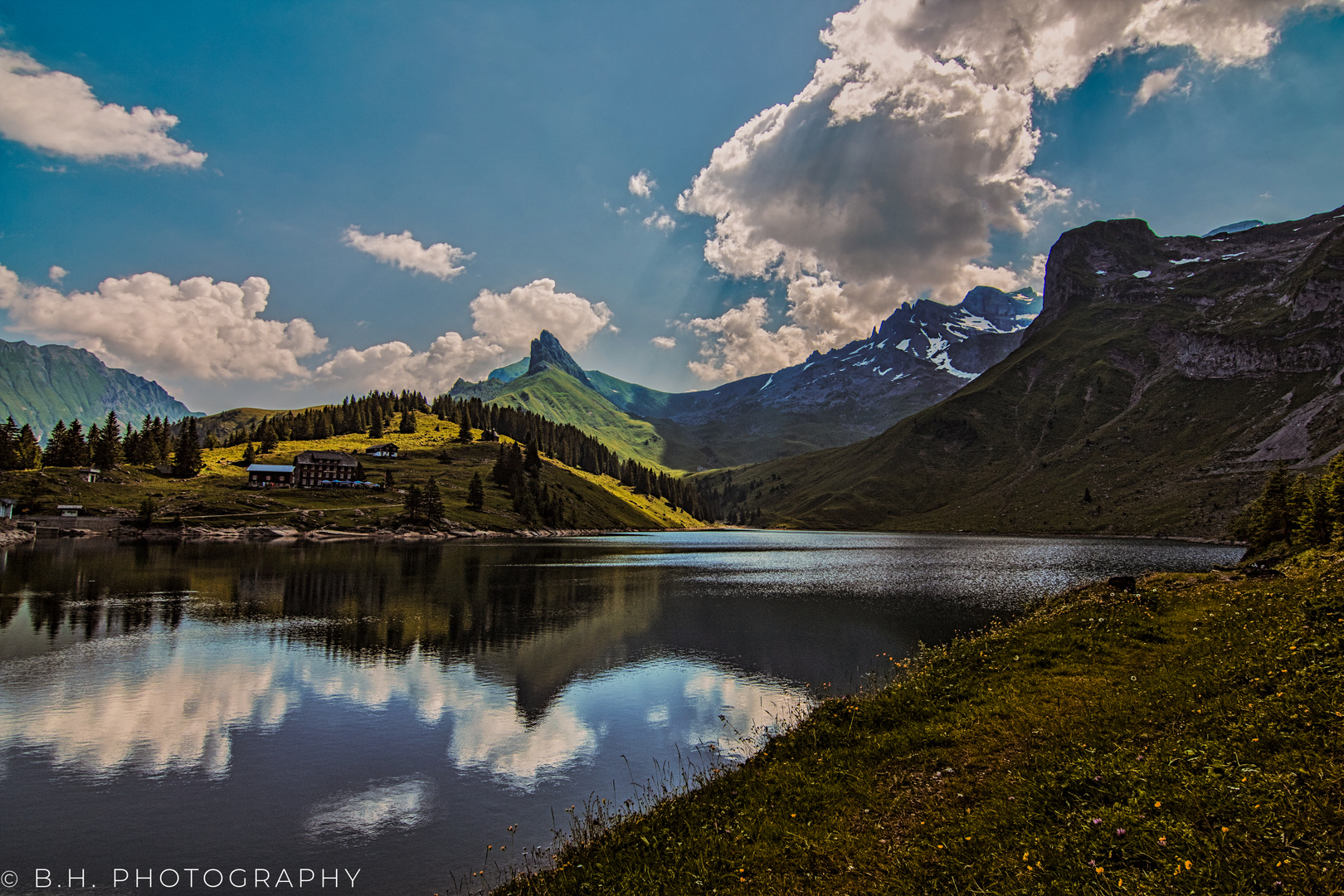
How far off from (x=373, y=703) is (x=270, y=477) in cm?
19012

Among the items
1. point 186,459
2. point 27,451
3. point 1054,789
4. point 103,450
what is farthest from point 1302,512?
point 27,451

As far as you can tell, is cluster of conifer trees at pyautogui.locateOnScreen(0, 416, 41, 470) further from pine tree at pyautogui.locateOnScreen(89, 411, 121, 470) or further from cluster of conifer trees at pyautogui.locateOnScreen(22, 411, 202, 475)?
pine tree at pyautogui.locateOnScreen(89, 411, 121, 470)

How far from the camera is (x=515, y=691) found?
117 ft

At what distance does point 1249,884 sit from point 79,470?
22632 centimetres

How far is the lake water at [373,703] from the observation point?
65.0 ft

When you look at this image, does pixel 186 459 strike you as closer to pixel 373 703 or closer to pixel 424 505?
pixel 424 505

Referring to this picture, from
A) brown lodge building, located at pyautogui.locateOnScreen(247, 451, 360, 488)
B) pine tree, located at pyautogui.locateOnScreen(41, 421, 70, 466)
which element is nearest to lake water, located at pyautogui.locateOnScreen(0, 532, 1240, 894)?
brown lodge building, located at pyautogui.locateOnScreen(247, 451, 360, 488)

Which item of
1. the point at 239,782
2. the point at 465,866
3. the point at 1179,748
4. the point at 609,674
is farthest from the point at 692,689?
the point at 1179,748

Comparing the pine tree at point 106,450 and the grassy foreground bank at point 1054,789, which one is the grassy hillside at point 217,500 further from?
the grassy foreground bank at point 1054,789

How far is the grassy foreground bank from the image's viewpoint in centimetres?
938

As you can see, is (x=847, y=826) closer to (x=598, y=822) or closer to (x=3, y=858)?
(x=598, y=822)

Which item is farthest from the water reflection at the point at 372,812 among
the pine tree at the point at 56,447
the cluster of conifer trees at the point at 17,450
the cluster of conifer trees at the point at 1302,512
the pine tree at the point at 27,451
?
the pine tree at the point at 56,447

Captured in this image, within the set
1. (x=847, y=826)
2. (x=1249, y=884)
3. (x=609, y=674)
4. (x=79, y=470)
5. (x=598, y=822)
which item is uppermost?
(x=79, y=470)

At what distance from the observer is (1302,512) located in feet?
228
